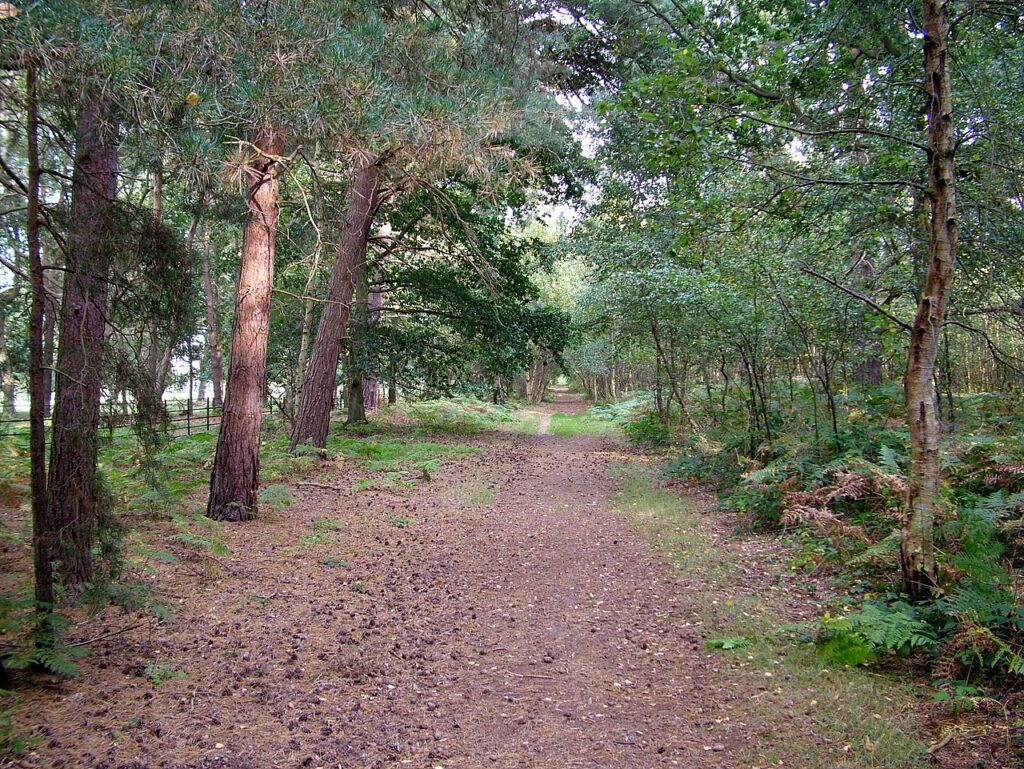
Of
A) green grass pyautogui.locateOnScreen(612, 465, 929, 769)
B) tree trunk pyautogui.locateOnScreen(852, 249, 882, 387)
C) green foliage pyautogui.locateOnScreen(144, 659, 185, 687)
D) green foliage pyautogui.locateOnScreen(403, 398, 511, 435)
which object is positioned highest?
tree trunk pyautogui.locateOnScreen(852, 249, 882, 387)

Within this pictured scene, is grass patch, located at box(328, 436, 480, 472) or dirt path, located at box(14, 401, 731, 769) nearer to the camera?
dirt path, located at box(14, 401, 731, 769)

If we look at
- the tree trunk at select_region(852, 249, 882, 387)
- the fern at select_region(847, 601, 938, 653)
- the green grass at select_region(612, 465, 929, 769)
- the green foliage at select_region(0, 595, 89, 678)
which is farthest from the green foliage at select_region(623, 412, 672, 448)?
the green foliage at select_region(0, 595, 89, 678)

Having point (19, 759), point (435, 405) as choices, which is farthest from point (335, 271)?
point (435, 405)

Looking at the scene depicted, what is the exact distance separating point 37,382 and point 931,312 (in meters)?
5.29

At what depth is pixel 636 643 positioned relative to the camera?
444cm

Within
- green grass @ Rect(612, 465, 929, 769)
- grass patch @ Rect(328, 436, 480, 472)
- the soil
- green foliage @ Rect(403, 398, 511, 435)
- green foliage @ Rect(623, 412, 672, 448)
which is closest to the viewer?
green grass @ Rect(612, 465, 929, 769)

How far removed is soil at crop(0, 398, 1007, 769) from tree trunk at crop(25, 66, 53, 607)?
2.19 ft

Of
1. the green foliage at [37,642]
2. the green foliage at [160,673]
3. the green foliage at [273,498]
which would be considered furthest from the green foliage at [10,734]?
the green foliage at [273,498]

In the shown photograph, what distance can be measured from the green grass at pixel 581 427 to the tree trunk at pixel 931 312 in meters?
16.7

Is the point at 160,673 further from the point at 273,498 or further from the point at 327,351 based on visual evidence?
the point at 327,351

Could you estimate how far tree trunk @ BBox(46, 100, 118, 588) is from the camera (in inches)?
142

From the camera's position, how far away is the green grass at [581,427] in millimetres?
22031

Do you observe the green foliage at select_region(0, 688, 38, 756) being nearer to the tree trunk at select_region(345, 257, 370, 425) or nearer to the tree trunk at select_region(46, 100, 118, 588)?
the tree trunk at select_region(46, 100, 118, 588)

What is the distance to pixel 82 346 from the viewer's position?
143 inches
